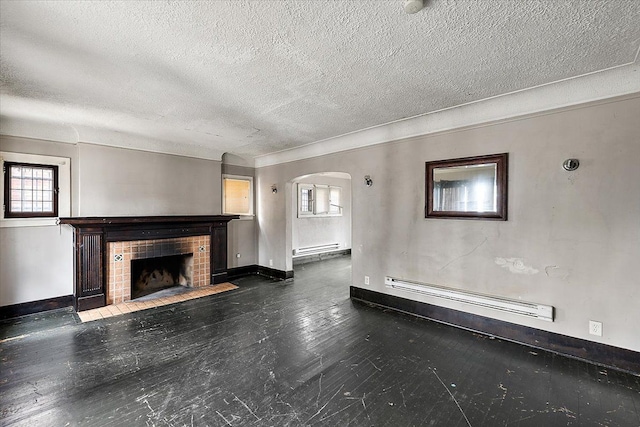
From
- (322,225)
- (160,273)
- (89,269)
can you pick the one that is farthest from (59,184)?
(322,225)

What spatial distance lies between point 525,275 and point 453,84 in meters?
2.13

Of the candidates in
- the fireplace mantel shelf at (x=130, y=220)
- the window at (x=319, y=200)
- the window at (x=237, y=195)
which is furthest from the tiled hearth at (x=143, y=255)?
the window at (x=319, y=200)

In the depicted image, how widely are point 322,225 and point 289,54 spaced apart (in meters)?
6.02

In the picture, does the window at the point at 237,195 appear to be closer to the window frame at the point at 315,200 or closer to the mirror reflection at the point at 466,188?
the window frame at the point at 315,200

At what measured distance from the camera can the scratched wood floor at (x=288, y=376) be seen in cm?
197

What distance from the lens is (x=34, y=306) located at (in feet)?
12.8

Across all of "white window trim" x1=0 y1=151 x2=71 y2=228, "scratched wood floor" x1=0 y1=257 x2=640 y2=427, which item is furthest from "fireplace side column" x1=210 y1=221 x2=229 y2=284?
"white window trim" x1=0 y1=151 x2=71 y2=228

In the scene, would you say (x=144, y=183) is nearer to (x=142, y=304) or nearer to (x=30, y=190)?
(x=30, y=190)

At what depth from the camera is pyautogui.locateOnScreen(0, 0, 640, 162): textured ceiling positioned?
171cm

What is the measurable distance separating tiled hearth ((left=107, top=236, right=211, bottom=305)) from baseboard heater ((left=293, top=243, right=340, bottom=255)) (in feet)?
8.23

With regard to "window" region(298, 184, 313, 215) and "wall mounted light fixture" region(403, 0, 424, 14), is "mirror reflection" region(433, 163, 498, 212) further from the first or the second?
"window" region(298, 184, 313, 215)

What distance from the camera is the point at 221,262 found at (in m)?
5.54

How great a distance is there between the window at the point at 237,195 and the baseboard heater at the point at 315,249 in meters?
1.68

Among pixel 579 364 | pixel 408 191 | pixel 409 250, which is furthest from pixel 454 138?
pixel 579 364
